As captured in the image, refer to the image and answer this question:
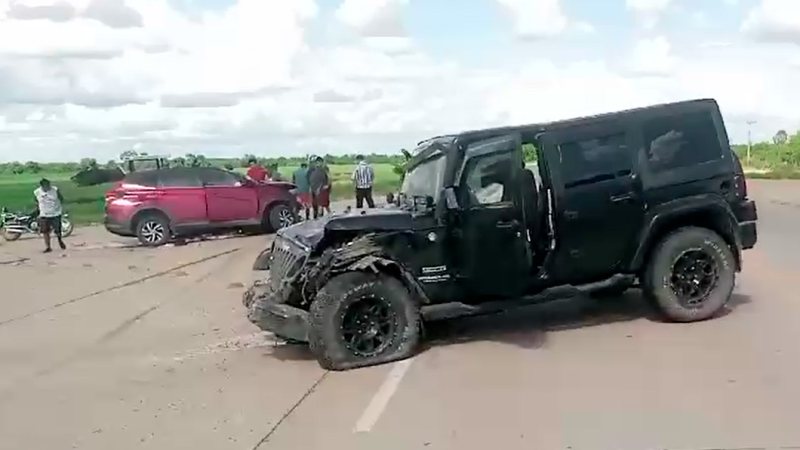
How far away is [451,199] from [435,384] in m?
1.95

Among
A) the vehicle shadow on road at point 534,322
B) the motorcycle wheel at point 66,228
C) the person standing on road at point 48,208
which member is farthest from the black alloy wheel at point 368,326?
the motorcycle wheel at point 66,228

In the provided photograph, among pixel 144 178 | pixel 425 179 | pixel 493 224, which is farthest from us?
pixel 144 178

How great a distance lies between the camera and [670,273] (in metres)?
10.1

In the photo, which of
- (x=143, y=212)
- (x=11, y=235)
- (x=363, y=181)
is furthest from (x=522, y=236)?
(x=11, y=235)

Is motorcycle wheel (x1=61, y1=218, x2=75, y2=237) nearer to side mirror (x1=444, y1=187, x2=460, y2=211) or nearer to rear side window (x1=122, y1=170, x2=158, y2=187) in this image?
rear side window (x1=122, y1=170, x2=158, y2=187)

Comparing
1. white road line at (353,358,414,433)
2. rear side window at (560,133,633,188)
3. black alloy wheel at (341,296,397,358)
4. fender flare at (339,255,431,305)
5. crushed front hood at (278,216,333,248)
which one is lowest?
white road line at (353,358,414,433)

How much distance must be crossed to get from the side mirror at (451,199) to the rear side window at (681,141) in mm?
2022

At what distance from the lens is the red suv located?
76.5ft

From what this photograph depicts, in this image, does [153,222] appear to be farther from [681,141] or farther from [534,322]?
[681,141]

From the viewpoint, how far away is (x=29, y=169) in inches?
2793

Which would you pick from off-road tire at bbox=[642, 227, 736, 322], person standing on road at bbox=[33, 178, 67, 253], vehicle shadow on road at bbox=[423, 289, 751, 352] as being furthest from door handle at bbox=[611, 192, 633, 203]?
person standing on road at bbox=[33, 178, 67, 253]

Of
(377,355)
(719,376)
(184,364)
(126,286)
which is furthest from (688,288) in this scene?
(126,286)

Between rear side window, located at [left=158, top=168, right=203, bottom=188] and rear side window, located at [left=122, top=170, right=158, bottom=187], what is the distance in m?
0.13

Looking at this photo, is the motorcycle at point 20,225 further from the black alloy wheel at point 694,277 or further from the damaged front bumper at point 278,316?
the black alloy wheel at point 694,277
